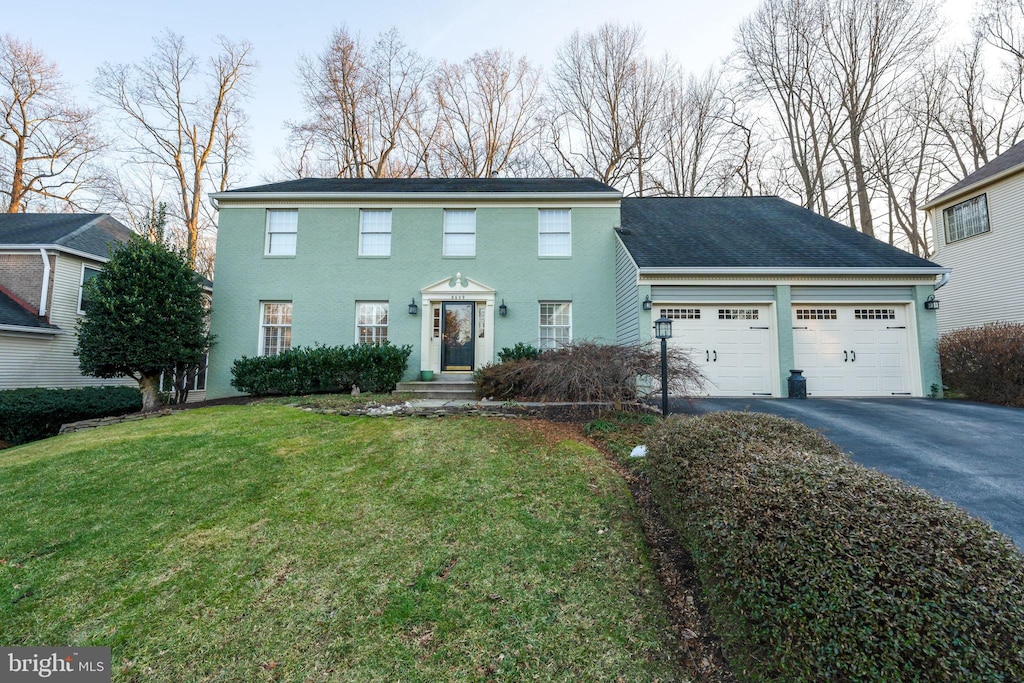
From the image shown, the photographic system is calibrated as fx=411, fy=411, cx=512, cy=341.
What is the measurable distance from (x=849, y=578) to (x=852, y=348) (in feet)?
33.3

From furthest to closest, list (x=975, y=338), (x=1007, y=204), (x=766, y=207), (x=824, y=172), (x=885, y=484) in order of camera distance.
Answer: (x=824, y=172), (x=766, y=207), (x=1007, y=204), (x=975, y=338), (x=885, y=484)

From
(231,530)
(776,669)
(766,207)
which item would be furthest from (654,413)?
(766,207)

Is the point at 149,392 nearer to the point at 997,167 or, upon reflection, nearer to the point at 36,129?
the point at 36,129

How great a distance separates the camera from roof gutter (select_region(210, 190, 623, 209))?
11.1m

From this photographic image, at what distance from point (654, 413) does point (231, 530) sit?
5623 millimetres

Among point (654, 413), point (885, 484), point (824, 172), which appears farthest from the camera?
point (824, 172)

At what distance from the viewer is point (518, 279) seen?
11109 mm

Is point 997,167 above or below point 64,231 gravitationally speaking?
above

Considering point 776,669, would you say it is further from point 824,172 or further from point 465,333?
point 824,172

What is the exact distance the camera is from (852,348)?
936cm

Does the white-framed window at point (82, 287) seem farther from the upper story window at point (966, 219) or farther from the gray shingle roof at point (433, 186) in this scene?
the upper story window at point (966, 219)

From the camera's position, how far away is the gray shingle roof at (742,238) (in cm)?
937

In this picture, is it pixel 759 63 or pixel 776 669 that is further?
pixel 759 63

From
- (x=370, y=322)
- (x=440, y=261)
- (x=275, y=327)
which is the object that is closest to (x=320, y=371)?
(x=370, y=322)
